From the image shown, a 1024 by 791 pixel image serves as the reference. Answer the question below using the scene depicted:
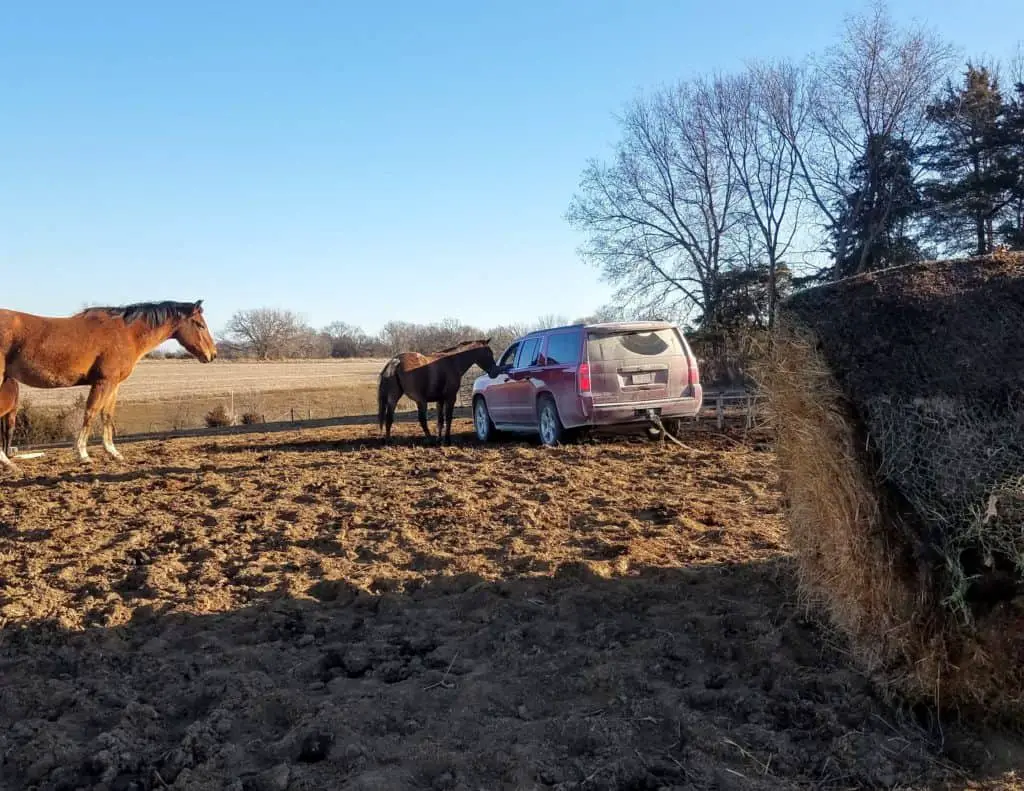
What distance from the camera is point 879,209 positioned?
98.7 feet

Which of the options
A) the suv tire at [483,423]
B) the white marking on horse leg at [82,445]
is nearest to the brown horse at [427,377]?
the suv tire at [483,423]

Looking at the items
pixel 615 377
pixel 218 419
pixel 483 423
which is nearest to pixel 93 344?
pixel 483 423

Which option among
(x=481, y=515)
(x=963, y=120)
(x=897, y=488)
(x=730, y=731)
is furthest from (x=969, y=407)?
(x=963, y=120)

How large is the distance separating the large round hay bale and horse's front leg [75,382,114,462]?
9829mm

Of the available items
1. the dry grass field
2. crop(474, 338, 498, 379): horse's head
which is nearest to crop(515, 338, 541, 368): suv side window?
crop(474, 338, 498, 379): horse's head

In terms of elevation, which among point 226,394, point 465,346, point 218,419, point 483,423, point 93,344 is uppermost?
point 93,344

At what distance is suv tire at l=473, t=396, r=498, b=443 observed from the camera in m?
13.0

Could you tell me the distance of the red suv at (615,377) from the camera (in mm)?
10180

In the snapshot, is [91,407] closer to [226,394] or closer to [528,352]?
[528,352]

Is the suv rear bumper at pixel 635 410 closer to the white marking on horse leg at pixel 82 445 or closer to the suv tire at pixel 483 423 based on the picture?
the suv tire at pixel 483 423

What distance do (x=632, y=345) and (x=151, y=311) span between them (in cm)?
680

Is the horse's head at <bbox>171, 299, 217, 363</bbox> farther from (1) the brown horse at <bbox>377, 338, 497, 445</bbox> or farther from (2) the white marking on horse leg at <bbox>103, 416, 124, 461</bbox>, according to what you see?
(1) the brown horse at <bbox>377, 338, 497, 445</bbox>

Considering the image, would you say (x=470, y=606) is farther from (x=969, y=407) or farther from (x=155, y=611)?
(x=969, y=407)

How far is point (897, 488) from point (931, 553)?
251 mm
